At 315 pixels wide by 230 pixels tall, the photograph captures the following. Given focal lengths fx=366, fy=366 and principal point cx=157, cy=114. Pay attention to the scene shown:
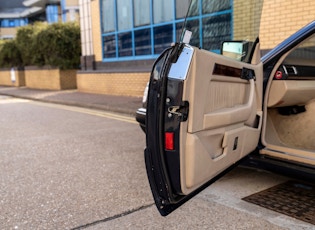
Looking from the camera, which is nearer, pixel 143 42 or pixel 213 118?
pixel 213 118

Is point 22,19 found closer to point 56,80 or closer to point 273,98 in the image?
point 56,80

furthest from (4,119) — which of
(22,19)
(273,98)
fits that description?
(22,19)

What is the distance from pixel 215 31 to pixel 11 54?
76.8 feet

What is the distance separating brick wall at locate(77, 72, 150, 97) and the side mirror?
8.76 meters

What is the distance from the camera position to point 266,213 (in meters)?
3.25

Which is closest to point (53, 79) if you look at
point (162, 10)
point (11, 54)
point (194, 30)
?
point (11, 54)

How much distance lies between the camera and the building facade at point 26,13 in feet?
145

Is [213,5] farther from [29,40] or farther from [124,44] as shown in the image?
[29,40]

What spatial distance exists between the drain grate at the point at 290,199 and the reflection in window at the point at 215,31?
1552mm

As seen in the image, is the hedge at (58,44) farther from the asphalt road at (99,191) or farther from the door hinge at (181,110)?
the door hinge at (181,110)

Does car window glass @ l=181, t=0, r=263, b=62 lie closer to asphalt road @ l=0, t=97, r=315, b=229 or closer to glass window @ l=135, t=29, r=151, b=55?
asphalt road @ l=0, t=97, r=315, b=229

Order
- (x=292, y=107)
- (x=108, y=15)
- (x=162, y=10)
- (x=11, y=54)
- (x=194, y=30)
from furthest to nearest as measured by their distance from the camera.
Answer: (x=11, y=54)
(x=108, y=15)
(x=162, y=10)
(x=292, y=107)
(x=194, y=30)

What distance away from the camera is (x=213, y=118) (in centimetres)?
253

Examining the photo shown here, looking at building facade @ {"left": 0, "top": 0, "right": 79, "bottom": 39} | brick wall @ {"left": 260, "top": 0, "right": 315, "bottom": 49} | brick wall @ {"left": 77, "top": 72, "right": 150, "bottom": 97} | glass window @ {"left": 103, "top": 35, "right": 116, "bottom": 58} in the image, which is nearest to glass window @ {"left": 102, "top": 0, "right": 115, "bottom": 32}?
glass window @ {"left": 103, "top": 35, "right": 116, "bottom": 58}
